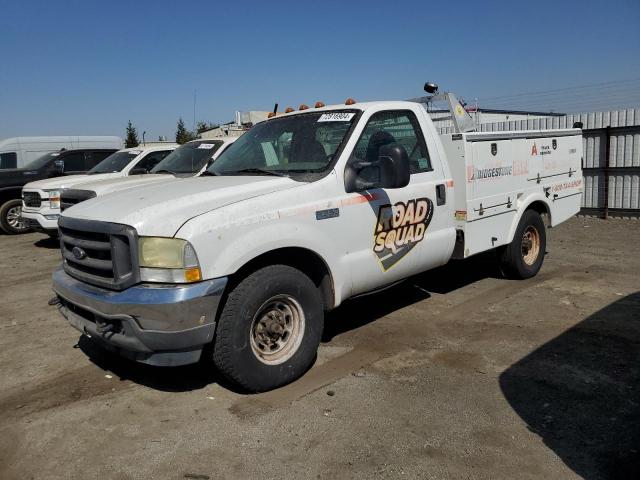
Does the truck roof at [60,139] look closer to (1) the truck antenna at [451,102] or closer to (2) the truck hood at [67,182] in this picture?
(2) the truck hood at [67,182]

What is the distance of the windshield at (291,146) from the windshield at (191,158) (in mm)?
4052

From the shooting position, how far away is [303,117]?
4895 mm

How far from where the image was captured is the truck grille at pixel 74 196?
27.5 feet

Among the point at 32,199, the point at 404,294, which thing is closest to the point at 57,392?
the point at 404,294

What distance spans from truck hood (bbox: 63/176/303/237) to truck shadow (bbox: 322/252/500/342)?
1381 millimetres

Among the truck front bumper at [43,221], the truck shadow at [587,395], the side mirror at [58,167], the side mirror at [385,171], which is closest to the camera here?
the truck shadow at [587,395]

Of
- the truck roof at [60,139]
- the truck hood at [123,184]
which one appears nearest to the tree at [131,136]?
the truck roof at [60,139]

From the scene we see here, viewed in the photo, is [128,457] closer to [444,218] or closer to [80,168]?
[444,218]

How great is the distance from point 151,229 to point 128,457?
53.4 inches

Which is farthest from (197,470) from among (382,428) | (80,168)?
(80,168)

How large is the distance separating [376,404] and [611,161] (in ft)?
34.6

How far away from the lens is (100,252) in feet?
11.9

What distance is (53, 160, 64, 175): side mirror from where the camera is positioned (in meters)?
12.3

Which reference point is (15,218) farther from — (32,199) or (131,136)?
(131,136)
